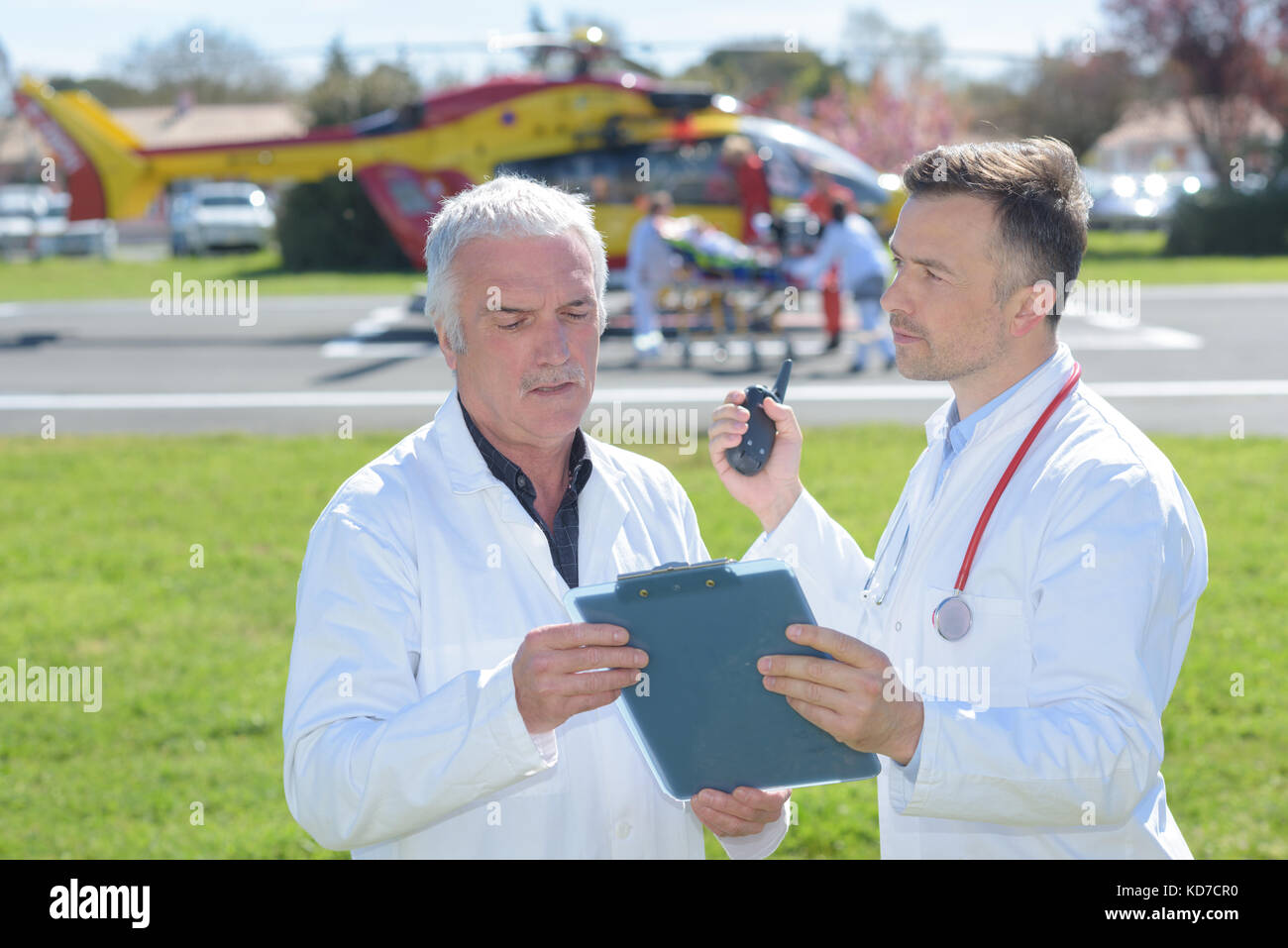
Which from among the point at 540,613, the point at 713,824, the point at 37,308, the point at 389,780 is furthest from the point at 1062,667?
the point at 37,308

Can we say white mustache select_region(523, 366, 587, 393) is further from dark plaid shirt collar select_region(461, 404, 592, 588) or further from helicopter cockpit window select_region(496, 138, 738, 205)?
helicopter cockpit window select_region(496, 138, 738, 205)

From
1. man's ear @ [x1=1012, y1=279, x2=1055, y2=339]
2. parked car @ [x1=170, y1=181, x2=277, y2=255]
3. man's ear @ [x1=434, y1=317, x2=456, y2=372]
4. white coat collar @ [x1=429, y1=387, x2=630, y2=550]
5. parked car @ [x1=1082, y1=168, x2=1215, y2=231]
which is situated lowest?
white coat collar @ [x1=429, y1=387, x2=630, y2=550]

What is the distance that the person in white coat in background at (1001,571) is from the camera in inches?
82.7

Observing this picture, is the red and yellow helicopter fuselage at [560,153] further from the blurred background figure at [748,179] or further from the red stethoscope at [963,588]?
the red stethoscope at [963,588]

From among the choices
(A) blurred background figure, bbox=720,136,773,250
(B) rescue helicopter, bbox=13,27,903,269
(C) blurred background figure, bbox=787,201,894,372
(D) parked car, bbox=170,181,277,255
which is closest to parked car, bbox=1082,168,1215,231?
(B) rescue helicopter, bbox=13,27,903,269

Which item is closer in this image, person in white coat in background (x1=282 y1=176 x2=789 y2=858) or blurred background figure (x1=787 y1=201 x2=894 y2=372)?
person in white coat in background (x1=282 y1=176 x2=789 y2=858)

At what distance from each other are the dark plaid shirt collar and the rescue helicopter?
1901cm

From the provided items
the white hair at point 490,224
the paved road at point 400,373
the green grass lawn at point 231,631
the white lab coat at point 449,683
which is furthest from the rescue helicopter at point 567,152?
the white lab coat at point 449,683

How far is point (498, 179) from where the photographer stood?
2766 mm

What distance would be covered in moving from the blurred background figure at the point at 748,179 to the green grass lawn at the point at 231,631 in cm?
1102

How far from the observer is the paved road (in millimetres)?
13375

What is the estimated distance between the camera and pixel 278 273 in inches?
1299

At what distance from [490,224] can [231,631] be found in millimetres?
5047

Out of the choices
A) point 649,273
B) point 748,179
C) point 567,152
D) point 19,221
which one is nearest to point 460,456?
point 649,273
